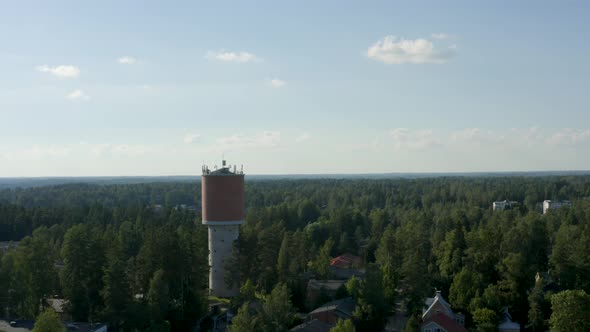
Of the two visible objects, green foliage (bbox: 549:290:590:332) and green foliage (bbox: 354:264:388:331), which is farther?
green foliage (bbox: 354:264:388:331)

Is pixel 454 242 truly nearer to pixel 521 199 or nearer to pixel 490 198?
pixel 490 198

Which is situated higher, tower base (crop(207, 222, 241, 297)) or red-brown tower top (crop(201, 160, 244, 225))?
red-brown tower top (crop(201, 160, 244, 225))

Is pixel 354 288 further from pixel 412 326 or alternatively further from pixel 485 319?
pixel 485 319

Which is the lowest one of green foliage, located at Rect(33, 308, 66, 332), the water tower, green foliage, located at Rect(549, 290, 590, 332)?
green foliage, located at Rect(549, 290, 590, 332)

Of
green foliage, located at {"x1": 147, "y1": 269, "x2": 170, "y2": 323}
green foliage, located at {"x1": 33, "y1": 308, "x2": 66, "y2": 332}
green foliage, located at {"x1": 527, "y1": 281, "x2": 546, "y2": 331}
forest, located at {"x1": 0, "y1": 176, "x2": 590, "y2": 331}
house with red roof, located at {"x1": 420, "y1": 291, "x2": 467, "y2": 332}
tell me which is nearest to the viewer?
green foliage, located at {"x1": 33, "y1": 308, "x2": 66, "y2": 332}

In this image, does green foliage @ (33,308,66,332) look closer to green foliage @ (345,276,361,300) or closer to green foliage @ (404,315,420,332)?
A: green foliage @ (345,276,361,300)

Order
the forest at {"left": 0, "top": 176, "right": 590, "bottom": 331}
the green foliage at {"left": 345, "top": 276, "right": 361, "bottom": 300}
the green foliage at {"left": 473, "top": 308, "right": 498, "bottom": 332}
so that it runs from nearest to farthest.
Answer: the forest at {"left": 0, "top": 176, "right": 590, "bottom": 331} < the green foliage at {"left": 473, "top": 308, "right": 498, "bottom": 332} < the green foliage at {"left": 345, "top": 276, "right": 361, "bottom": 300}

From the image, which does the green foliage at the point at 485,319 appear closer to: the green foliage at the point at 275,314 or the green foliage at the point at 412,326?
the green foliage at the point at 412,326

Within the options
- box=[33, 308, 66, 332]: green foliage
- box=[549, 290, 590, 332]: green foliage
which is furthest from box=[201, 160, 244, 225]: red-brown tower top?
box=[549, 290, 590, 332]: green foliage
